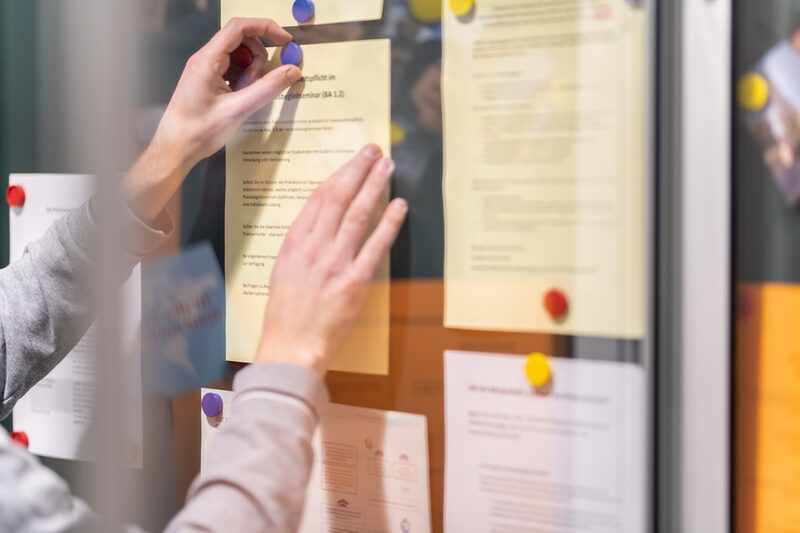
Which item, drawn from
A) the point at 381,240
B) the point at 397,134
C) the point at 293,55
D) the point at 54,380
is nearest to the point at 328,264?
the point at 381,240

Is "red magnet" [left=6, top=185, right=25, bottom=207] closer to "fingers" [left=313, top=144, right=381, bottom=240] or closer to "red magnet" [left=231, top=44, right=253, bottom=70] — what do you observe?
"red magnet" [left=231, top=44, right=253, bottom=70]

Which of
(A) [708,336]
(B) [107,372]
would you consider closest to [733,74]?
(A) [708,336]

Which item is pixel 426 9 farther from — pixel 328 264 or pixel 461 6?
pixel 328 264

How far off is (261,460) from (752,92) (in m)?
0.58

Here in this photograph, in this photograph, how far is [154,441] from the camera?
1.02 metres

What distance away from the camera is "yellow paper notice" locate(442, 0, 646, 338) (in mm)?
727

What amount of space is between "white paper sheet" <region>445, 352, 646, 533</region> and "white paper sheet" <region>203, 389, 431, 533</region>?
0.04 m

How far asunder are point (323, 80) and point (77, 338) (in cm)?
53

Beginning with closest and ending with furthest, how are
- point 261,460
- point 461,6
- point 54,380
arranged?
point 261,460 → point 461,6 → point 54,380

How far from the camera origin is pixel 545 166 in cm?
77

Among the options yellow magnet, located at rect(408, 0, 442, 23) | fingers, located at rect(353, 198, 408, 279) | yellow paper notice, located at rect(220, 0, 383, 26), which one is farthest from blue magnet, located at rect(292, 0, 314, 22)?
fingers, located at rect(353, 198, 408, 279)

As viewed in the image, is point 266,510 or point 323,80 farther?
point 323,80

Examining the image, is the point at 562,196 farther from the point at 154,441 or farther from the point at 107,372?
the point at 154,441

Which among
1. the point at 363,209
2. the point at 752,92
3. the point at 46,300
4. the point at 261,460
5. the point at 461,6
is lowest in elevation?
the point at 261,460
